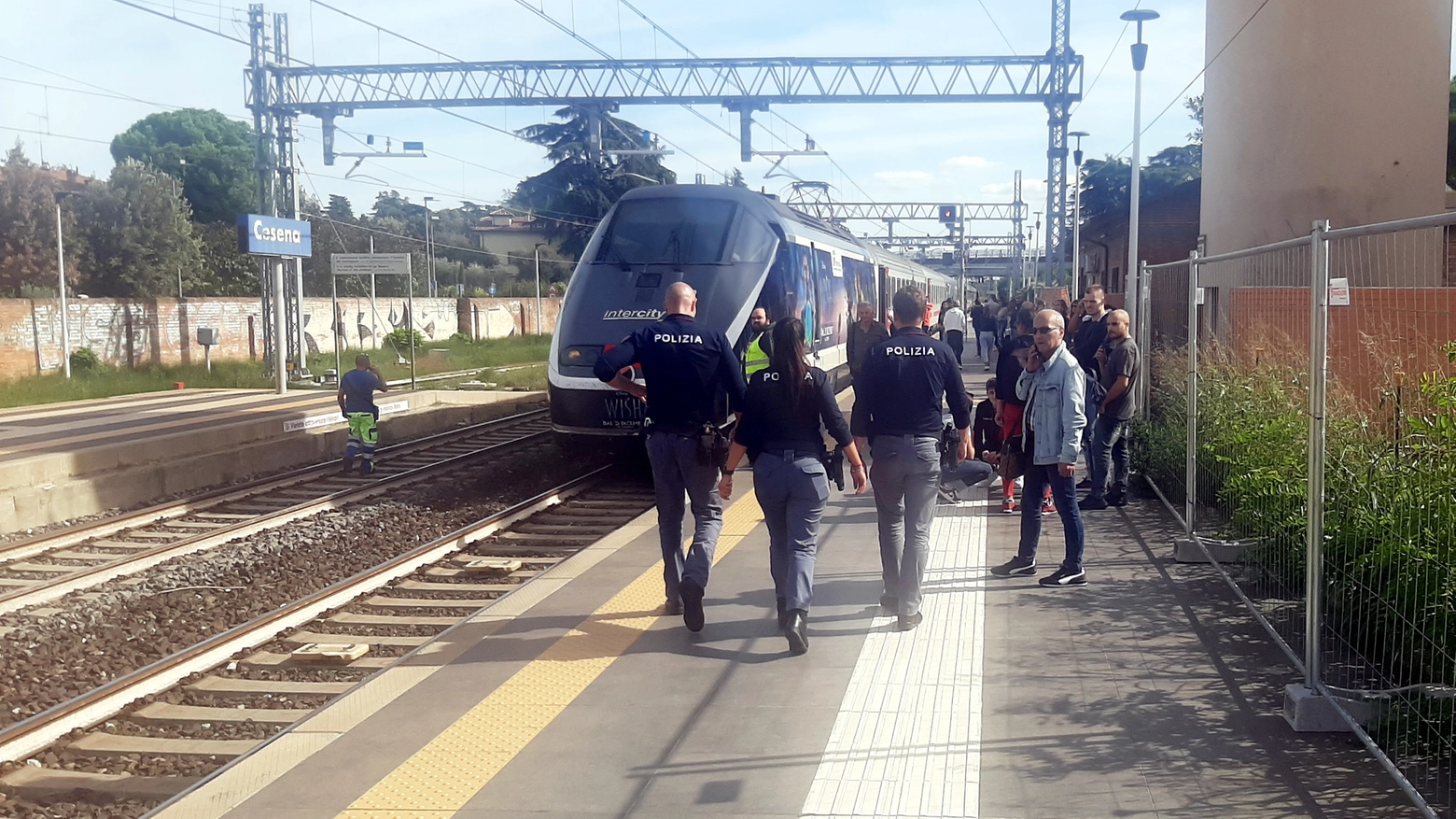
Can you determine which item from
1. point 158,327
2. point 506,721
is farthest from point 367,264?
point 506,721

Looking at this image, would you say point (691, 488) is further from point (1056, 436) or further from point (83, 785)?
point (83, 785)

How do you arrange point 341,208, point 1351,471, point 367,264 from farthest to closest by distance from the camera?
1. point 341,208
2. point 367,264
3. point 1351,471

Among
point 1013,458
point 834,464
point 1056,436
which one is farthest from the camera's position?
point 1013,458

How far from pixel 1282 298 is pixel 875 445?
2.75 m

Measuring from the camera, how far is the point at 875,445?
654 centimetres

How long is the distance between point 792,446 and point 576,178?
165ft

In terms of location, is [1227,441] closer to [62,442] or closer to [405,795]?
[405,795]

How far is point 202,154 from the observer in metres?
76.0

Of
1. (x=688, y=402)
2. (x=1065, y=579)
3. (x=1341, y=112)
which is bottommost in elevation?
(x=1065, y=579)

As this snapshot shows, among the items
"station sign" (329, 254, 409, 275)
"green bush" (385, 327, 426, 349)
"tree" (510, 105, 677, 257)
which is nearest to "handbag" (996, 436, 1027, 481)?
"station sign" (329, 254, 409, 275)

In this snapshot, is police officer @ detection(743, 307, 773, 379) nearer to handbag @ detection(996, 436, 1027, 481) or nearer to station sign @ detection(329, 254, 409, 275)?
handbag @ detection(996, 436, 1027, 481)

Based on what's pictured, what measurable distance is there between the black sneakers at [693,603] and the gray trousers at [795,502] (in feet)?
1.47

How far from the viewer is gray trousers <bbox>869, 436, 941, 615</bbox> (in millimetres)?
6449

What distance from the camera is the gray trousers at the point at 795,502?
6246 millimetres
